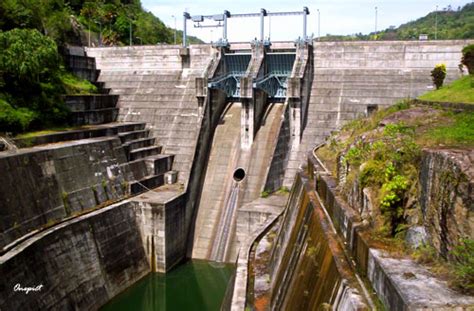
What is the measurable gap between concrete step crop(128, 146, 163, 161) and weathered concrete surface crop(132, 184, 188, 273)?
2.02m

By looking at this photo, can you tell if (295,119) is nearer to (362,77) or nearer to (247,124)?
(247,124)

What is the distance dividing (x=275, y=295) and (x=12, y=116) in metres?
12.1

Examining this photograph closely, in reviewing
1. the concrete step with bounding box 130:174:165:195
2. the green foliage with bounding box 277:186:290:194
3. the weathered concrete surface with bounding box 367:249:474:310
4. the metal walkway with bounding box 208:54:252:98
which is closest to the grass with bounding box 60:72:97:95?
the concrete step with bounding box 130:174:165:195

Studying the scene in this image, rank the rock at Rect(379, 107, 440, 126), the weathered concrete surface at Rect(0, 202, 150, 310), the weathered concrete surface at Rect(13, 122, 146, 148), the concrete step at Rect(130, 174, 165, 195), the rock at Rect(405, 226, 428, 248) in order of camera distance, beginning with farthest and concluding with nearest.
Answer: the concrete step at Rect(130, 174, 165, 195)
the weathered concrete surface at Rect(13, 122, 146, 148)
the weathered concrete surface at Rect(0, 202, 150, 310)
the rock at Rect(379, 107, 440, 126)
the rock at Rect(405, 226, 428, 248)

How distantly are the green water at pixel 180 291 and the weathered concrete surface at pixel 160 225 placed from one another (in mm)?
592

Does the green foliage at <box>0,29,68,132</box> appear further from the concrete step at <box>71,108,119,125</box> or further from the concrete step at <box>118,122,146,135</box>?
the concrete step at <box>118,122,146,135</box>

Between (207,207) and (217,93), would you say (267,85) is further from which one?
(207,207)

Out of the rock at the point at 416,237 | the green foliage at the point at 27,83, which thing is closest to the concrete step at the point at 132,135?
the green foliage at the point at 27,83

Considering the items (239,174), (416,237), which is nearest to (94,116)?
(239,174)

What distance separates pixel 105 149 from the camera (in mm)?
18203

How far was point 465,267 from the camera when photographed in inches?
177

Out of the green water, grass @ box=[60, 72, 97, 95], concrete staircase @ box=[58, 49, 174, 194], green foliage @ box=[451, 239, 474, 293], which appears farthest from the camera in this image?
grass @ box=[60, 72, 97, 95]

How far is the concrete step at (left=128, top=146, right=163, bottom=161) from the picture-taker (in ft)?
65.4

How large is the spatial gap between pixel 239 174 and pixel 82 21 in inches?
895
